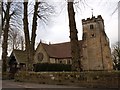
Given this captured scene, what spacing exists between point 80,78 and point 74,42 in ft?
9.93

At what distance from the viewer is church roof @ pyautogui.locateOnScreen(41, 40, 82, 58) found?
57500mm

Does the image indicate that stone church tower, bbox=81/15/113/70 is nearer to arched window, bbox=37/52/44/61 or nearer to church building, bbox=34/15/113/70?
church building, bbox=34/15/113/70

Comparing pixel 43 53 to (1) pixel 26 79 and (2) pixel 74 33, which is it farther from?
(2) pixel 74 33

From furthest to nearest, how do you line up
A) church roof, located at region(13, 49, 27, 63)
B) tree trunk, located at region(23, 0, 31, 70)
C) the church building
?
the church building
church roof, located at region(13, 49, 27, 63)
tree trunk, located at region(23, 0, 31, 70)

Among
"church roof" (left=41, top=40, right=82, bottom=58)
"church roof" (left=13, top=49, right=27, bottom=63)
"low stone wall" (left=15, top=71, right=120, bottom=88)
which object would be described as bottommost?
"low stone wall" (left=15, top=71, right=120, bottom=88)

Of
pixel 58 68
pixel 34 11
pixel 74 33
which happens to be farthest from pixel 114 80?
pixel 58 68

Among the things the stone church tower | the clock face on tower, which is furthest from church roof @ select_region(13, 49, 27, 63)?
the stone church tower

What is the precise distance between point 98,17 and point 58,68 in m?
20.1

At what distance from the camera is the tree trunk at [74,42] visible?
56.8 ft

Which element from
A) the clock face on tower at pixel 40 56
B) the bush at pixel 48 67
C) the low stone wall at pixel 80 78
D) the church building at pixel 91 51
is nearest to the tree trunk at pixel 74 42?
the low stone wall at pixel 80 78

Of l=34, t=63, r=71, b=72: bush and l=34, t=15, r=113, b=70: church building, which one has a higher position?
l=34, t=15, r=113, b=70: church building

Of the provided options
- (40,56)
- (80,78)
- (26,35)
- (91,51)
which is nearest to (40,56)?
(40,56)

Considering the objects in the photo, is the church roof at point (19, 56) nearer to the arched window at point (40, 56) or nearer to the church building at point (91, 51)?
the church building at point (91, 51)

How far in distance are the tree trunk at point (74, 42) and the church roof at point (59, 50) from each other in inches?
1511
